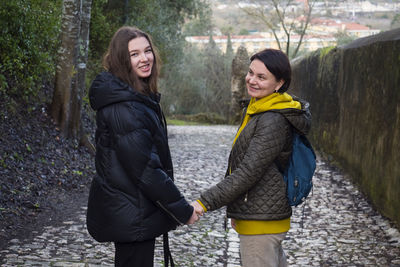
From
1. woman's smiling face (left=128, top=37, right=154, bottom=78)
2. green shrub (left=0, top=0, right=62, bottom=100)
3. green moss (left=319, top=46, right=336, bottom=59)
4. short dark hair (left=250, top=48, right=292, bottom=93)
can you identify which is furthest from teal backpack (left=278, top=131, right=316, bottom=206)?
green moss (left=319, top=46, right=336, bottom=59)

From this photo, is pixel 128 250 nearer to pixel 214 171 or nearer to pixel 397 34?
pixel 397 34

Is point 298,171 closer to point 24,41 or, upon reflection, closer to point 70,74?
point 24,41

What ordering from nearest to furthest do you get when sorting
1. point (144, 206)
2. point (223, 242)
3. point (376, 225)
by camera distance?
point (144, 206)
point (223, 242)
point (376, 225)

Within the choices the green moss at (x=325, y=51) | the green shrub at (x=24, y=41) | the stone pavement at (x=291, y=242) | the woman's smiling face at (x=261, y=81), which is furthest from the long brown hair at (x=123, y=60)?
the green moss at (x=325, y=51)

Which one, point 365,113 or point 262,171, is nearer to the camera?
point 262,171

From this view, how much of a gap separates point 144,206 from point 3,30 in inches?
211

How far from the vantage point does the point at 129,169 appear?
2.91 metres

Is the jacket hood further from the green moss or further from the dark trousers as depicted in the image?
the green moss

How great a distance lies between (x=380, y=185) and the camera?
22.2ft

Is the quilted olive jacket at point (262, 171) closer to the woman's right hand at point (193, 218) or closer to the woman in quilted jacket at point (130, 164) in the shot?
the woman's right hand at point (193, 218)

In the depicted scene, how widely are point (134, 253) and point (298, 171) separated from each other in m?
1.09

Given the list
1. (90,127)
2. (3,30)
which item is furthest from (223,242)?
(90,127)

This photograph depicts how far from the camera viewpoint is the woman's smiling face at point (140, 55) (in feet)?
10.1

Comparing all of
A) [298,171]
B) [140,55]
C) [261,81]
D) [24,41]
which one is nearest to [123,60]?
[140,55]
